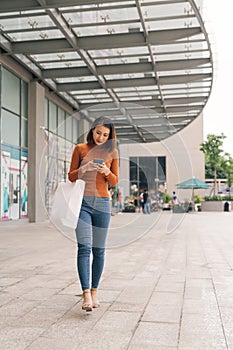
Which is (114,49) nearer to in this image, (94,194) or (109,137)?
(109,137)

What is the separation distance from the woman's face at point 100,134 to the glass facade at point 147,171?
4035 cm

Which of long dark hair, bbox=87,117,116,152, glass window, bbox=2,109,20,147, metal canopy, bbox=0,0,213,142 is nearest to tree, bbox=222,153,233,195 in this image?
metal canopy, bbox=0,0,213,142

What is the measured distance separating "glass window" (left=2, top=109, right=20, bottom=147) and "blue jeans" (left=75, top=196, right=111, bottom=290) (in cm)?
1334

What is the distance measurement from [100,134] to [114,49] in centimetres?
1296

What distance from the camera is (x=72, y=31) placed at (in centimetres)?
1493

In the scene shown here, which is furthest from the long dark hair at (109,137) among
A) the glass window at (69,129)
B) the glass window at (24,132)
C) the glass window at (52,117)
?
the glass window at (69,129)

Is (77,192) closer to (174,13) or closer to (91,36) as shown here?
(174,13)

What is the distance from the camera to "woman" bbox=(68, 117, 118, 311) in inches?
155

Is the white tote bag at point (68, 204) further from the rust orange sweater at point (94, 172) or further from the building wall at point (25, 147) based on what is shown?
the building wall at point (25, 147)

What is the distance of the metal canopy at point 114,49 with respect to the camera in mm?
13242

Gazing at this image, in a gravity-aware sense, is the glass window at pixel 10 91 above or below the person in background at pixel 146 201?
above

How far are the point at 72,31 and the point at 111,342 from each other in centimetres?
1301

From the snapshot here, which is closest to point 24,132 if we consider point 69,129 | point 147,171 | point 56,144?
point 56,144

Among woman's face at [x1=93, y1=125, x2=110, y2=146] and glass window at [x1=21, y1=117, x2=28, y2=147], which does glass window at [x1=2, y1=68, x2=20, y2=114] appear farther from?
woman's face at [x1=93, y1=125, x2=110, y2=146]
